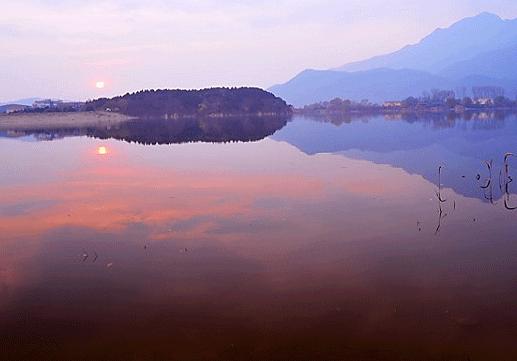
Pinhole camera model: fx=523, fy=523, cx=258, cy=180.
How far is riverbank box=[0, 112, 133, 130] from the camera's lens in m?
140

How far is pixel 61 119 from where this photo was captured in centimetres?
15412

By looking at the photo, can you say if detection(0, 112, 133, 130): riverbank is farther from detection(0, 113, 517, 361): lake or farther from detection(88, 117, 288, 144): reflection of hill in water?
detection(0, 113, 517, 361): lake

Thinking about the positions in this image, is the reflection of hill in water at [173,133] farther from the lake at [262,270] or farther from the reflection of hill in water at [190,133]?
the lake at [262,270]

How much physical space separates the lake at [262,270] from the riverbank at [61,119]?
404ft

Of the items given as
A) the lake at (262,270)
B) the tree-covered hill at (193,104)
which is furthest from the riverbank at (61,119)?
the lake at (262,270)

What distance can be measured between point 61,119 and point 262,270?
6052 inches

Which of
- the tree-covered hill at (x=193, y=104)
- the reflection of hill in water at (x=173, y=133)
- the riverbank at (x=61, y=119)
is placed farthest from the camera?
the tree-covered hill at (x=193, y=104)

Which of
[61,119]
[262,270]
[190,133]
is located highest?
[61,119]

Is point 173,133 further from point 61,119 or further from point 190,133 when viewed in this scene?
point 61,119

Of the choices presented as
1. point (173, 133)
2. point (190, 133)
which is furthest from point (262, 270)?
point (173, 133)

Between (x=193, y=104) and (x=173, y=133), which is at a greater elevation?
(x=193, y=104)

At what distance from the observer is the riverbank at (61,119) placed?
140125 mm

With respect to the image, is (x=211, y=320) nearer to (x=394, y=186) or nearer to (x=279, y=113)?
(x=394, y=186)

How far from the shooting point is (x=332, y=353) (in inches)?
361
